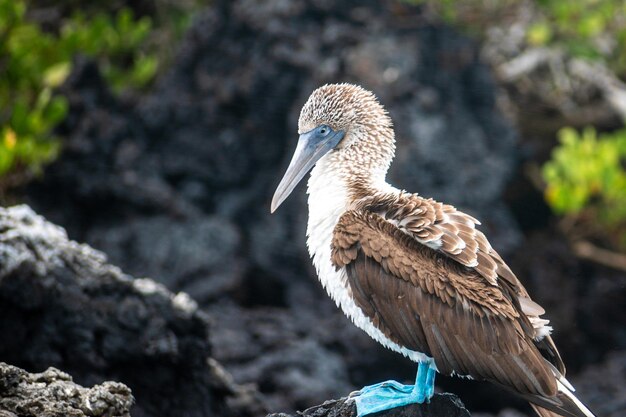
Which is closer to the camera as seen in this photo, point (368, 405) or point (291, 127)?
point (368, 405)

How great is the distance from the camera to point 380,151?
4973 millimetres

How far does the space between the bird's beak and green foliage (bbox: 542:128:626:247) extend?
3.24m

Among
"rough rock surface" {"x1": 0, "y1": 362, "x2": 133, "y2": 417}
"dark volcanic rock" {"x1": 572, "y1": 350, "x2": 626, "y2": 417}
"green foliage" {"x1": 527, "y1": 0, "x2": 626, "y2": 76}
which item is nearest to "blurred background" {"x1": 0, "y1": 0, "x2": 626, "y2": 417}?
"dark volcanic rock" {"x1": 572, "y1": 350, "x2": 626, "y2": 417}

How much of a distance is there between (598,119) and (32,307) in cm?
643

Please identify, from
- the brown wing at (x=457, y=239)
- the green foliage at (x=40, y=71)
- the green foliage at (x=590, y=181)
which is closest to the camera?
the brown wing at (x=457, y=239)

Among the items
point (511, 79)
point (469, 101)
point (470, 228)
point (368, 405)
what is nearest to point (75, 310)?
point (368, 405)

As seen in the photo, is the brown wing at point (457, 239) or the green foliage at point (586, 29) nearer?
the brown wing at point (457, 239)

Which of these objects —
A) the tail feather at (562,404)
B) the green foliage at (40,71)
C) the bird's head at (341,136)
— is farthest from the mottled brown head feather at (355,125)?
the green foliage at (40,71)

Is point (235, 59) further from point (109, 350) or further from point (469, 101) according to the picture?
point (109, 350)

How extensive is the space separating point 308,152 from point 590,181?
12.4 ft

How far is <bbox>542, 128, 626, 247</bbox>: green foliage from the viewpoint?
25.3 ft

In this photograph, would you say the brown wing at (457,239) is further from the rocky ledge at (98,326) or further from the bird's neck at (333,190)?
the rocky ledge at (98,326)

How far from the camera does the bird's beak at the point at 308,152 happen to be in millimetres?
4988

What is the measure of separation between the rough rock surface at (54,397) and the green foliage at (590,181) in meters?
4.91
